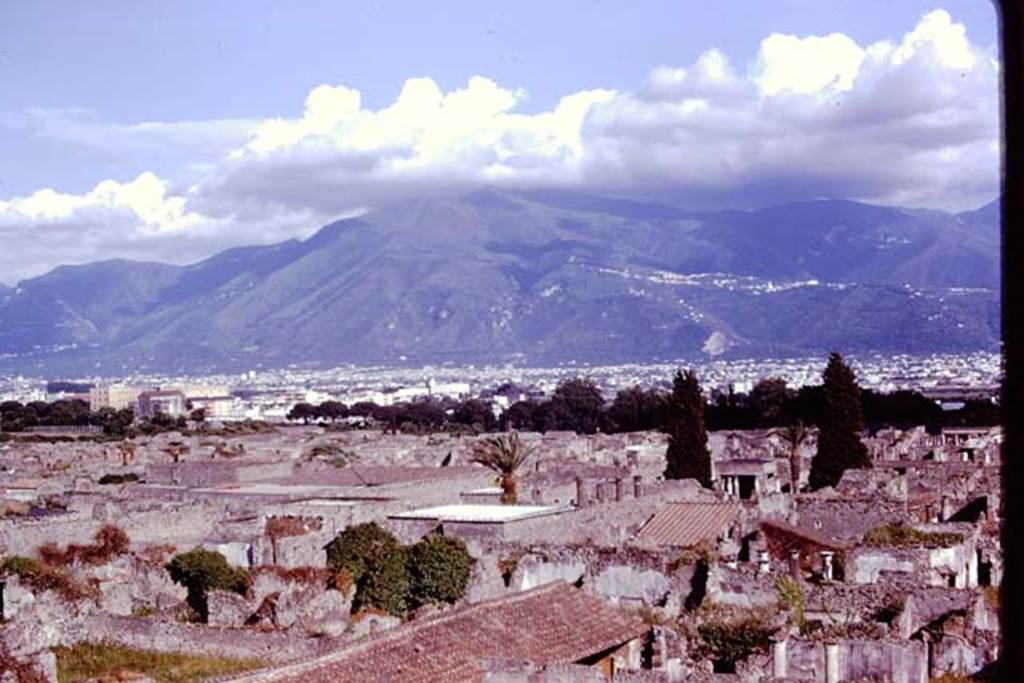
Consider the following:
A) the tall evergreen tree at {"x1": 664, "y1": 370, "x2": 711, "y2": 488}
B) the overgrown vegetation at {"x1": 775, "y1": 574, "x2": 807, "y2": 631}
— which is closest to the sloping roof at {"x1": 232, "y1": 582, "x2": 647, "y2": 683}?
the overgrown vegetation at {"x1": 775, "y1": 574, "x2": 807, "y2": 631}

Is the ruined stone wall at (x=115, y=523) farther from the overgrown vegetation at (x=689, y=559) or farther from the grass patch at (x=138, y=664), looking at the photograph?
the overgrown vegetation at (x=689, y=559)

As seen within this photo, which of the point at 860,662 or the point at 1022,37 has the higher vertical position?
the point at 1022,37

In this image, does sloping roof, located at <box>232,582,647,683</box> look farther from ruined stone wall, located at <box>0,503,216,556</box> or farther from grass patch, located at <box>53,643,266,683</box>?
ruined stone wall, located at <box>0,503,216,556</box>

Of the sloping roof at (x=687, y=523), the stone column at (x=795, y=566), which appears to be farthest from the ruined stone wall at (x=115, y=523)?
the stone column at (x=795, y=566)

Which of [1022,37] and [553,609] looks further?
[553,609]

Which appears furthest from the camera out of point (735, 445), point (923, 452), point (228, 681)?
point (735, 445)

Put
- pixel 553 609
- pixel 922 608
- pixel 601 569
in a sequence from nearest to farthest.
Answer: pixel 553 609
pixel 922 608
pixel 601 569

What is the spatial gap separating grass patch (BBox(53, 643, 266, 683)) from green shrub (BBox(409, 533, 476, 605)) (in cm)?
376

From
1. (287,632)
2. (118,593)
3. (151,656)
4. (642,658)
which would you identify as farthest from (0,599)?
(642,658)

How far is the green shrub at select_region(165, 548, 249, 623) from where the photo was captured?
2064 centimetres

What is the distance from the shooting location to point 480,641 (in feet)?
44.7

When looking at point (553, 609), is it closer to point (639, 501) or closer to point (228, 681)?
point (228, 681)

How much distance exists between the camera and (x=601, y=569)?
18.9 metres

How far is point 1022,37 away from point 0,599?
813 inches
